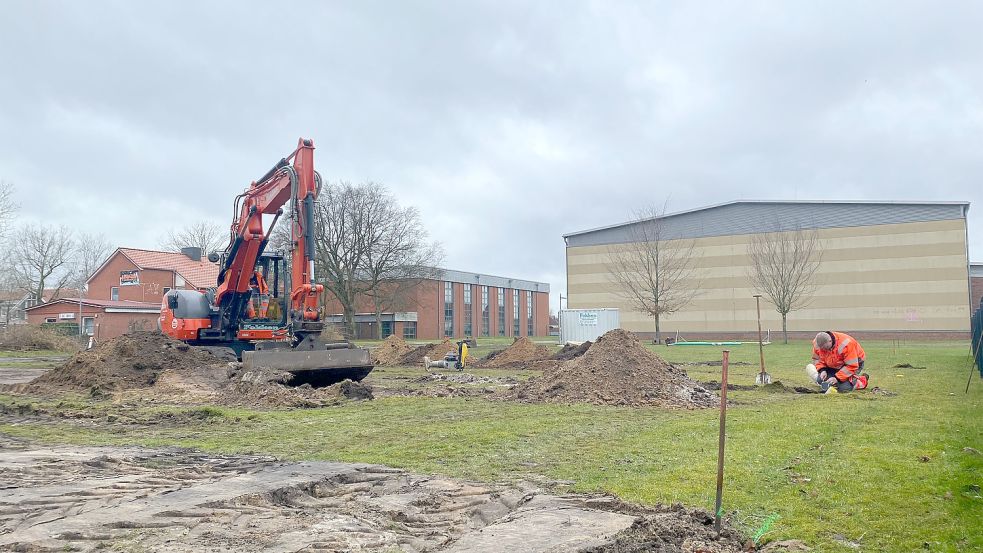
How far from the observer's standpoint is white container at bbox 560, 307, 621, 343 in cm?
4244

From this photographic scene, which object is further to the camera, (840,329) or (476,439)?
Result: (840,329)

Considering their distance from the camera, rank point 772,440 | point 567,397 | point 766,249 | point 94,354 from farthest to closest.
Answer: point 766,249
point 94,354
point 567,397
point 772,440

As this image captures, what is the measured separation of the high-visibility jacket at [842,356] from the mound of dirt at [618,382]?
9.64ft

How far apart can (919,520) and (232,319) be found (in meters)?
17.2

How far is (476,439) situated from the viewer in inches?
375

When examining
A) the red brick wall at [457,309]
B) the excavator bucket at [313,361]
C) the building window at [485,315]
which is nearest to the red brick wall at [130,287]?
the red brick wall at [457,309]

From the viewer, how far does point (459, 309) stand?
7444 centimetres

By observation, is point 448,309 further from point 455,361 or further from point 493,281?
point 455,361

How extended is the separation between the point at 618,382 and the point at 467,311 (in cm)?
6185

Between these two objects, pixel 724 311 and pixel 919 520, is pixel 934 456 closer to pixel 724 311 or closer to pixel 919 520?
pixel 919 520

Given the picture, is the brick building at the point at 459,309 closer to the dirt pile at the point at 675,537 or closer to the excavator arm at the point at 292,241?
the excavator arm at the point at 292,241

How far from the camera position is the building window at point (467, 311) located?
75.8 metres

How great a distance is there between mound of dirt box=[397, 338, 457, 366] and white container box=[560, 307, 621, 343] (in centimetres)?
1336

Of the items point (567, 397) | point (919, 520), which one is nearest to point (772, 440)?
point (919, 520)
